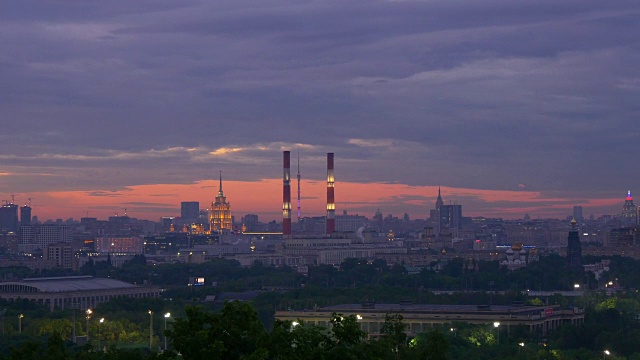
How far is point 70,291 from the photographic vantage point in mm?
176875

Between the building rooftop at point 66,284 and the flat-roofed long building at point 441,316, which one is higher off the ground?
the building rooftop at point 66,284

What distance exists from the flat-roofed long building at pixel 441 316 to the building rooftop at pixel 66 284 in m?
48.6

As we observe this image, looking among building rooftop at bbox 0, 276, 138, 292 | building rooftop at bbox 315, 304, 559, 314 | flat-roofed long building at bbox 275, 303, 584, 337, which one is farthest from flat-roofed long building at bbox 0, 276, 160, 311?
flat-roofed long building at bbox 275, 303, 584, 337

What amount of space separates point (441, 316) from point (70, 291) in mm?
59117

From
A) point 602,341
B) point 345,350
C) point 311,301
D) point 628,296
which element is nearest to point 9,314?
point 311,301

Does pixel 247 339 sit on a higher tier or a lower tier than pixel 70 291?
higher

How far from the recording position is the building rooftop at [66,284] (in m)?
180

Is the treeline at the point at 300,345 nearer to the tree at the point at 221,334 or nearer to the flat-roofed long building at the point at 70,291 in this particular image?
the tree at the point at 221,334

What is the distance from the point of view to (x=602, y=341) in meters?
108

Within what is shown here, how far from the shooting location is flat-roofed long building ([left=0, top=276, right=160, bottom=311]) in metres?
173

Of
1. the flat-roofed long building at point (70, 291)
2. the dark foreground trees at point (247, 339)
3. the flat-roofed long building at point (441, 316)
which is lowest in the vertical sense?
the flat-roofed long building at point (441, 316)

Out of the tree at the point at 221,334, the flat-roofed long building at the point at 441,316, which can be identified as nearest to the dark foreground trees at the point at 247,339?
the tree at the point at 221,334

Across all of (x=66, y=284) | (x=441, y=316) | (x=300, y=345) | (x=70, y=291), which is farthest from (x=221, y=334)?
(x=66, y=284)

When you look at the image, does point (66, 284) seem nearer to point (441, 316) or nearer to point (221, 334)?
point (441, 316)
